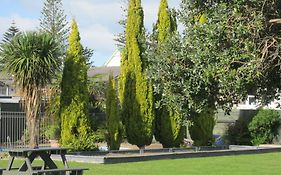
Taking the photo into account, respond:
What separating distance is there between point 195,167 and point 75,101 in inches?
241

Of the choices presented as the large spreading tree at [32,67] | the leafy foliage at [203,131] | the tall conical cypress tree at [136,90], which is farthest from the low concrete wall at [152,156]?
the large spreading tree at [32,67]

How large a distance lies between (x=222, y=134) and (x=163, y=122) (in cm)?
834

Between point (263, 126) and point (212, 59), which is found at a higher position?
point (212, 59)

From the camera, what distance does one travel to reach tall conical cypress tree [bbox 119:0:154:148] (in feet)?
81.4

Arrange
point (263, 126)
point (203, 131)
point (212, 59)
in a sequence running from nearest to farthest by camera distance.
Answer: point (212, 59) → point (203, 131) → point (263, 126)

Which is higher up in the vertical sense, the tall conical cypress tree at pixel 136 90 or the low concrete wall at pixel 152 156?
the tall conical cypress tree at pixel 136 90

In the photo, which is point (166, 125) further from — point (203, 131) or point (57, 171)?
point (57, 171)

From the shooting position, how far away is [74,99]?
2206 centimetres

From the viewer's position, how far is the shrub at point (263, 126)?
30.8 m

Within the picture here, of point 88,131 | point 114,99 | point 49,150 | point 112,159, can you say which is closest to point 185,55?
point 49,150

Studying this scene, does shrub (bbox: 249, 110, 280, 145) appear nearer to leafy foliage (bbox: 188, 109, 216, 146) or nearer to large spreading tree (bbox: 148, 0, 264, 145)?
leafy foliage (bbox: 188, 109, 216, 146)

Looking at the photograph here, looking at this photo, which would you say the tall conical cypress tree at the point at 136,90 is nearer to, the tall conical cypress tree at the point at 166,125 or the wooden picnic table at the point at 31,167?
the tall conical cypress tree at the point at 166,125

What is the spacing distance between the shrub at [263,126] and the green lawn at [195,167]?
9129mm

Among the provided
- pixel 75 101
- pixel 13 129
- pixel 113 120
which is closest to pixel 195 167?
pixel 75 101
